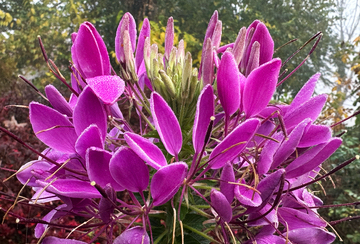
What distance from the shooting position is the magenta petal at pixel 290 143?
485mm

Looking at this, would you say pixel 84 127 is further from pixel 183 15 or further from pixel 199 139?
pixel 183 15

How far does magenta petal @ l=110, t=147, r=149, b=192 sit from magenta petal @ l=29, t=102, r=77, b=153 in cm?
13

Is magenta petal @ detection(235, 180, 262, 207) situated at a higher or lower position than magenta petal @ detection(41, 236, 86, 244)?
higher

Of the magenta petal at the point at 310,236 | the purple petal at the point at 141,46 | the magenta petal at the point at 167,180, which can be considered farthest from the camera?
the purple petal at the point at 141,46

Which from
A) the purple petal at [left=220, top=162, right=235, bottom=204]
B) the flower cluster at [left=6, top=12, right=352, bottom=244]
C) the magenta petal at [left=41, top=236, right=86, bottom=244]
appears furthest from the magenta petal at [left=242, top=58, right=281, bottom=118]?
the magenta petal at [left=41, top=236, right=86, bottom=244]

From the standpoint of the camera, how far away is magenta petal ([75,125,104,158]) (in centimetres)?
45

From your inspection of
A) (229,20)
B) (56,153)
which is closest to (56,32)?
(229,20)

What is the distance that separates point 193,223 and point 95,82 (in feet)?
1.13

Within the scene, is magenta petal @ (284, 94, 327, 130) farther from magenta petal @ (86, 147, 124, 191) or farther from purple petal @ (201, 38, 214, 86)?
magenta petal @ (86, 147, 124, 191)

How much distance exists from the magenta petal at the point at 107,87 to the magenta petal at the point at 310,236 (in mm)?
388

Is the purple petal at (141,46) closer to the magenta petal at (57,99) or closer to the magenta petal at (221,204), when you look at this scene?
the magenta petal at (57,99)

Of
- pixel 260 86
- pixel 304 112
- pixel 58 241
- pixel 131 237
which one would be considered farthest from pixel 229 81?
pixel 58 241

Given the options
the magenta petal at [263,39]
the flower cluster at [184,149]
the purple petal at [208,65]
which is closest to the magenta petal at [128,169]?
the flower cluster at [184,149]

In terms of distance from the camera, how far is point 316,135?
54 cm
